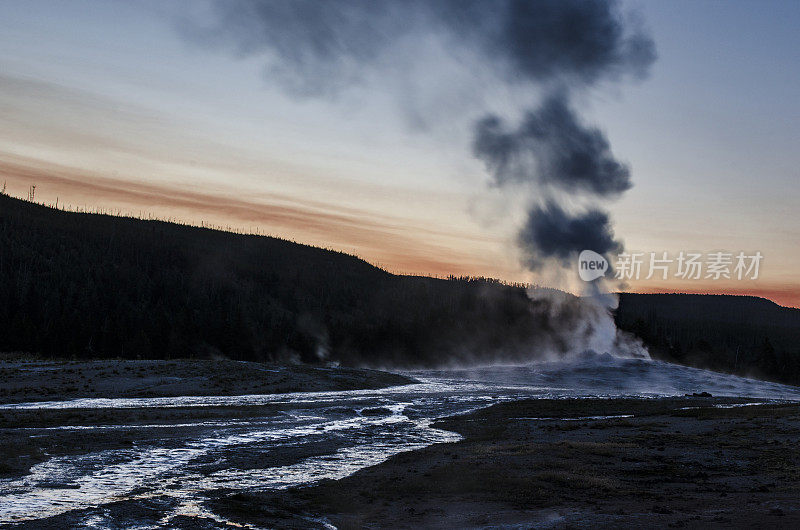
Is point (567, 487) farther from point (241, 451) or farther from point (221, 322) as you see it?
point (221, 322)

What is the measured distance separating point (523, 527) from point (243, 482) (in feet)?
26.8

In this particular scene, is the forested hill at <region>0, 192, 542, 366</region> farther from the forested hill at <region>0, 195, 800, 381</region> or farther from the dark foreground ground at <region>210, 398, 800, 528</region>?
the dark foreground ground at <region>210, 398, 800, 528</region>

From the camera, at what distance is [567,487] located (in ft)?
58.1

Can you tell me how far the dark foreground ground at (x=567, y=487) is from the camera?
14.4 m

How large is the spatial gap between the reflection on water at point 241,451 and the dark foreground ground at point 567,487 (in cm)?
167

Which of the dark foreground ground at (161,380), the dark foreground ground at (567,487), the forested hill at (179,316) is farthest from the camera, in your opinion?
the forested hill at (179,316)

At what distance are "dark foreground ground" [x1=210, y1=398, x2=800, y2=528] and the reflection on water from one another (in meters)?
1.67

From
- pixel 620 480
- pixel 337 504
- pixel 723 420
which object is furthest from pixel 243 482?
pixel 723 420

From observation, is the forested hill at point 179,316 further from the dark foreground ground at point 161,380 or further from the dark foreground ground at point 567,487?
the dark foreground ground at point 567,487

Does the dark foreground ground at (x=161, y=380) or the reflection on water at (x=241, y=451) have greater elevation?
the reflection on water at (x=241, y=451)

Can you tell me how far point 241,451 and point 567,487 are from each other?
11.6 meters

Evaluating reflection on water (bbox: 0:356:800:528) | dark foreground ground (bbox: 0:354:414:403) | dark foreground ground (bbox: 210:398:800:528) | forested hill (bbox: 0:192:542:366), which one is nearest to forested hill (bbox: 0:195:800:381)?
forested hill (bbox: 0:192:542:366)

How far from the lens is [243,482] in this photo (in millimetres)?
18594

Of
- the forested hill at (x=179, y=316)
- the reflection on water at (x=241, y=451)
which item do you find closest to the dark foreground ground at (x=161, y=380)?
the reflection on water at (x=241, y=451)
